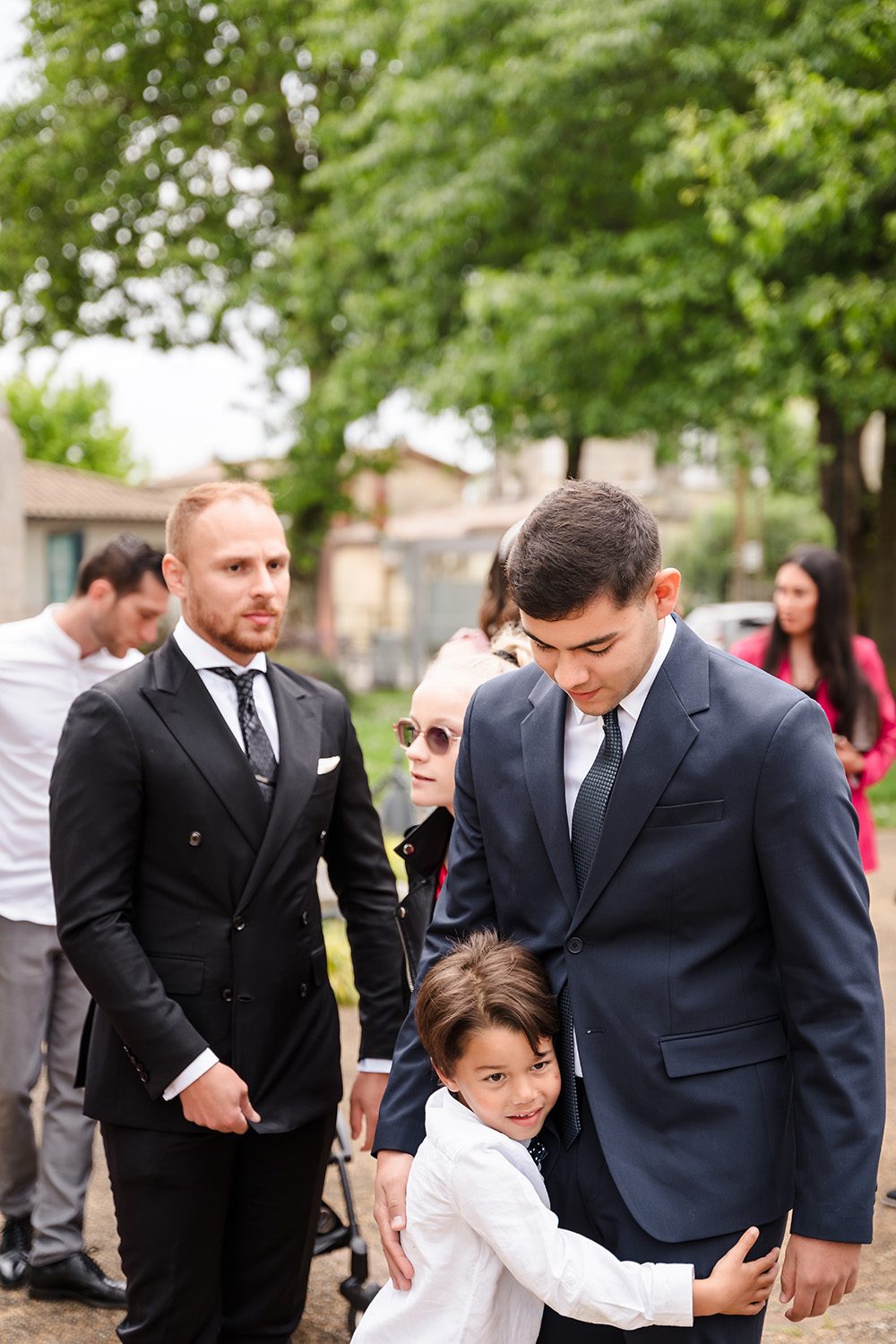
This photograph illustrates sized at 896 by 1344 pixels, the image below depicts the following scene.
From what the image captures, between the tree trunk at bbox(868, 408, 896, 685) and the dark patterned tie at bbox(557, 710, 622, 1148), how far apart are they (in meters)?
15.6

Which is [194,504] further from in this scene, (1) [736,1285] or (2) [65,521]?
(2) [65,521]

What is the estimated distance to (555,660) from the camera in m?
2.22

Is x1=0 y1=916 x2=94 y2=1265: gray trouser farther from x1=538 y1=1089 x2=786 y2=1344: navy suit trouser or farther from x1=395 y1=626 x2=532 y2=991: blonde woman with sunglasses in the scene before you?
x1=538 y1=1089 x2=786 y2=1344: navy suit trouser

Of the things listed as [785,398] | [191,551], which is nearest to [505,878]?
[191,551]

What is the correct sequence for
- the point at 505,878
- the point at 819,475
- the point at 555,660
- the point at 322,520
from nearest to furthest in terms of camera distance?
the point at 555,660
the point at 505,878
the point at 819,475
the point at 322,520

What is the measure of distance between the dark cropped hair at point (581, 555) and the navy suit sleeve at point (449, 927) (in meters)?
0.46

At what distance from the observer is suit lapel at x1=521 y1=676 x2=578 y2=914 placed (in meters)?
2.31

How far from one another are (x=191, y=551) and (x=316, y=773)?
566 mm

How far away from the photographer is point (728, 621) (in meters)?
25.7

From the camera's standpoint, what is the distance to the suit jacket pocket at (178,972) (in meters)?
3.03

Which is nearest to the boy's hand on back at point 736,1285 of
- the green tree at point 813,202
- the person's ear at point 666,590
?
A: the person's ear at point 666,590

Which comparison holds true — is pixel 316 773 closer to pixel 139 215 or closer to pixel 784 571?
pixel 784 571

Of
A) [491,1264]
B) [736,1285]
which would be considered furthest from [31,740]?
[736,1285]

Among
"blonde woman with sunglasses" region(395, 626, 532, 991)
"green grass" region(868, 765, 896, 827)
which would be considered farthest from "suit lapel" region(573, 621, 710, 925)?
"green grass" region(868, 765, 896, 827)
